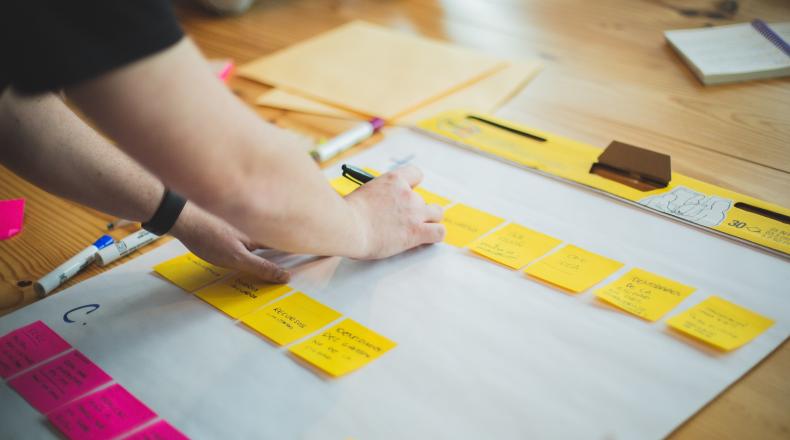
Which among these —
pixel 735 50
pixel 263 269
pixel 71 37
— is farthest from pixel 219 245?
pixel 735 50

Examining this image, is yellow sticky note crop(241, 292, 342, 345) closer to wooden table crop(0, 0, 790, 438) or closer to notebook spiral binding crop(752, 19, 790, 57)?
wooden table crop(0, 0, 790, 438)

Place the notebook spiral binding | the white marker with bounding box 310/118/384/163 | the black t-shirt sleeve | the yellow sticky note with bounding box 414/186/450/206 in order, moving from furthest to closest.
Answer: the notebook spiral binding < the white marker with bounding box 310/118/384/163 < the yellow sticky note with bounding box 414/186/450/206 < the black t-shirt sleeve

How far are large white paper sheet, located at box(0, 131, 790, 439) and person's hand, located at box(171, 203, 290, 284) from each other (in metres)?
0.04

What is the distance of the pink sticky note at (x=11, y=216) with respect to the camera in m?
0.91

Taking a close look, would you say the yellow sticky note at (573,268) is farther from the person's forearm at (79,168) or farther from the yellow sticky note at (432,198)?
the person's forearm at (79,168)

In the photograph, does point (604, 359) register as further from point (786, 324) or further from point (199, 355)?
point (199, 355)

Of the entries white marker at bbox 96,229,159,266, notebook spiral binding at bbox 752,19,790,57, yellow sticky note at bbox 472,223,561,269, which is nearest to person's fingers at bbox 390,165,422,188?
yellow sticky note at bbox 472,223,561,269

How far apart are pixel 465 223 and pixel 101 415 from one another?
0.47 metres

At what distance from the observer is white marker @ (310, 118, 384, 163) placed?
1.01m

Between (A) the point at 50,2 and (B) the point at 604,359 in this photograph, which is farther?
(B) the point at 604,359

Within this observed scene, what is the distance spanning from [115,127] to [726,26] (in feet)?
3.88

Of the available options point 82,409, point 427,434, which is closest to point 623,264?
point 427,434

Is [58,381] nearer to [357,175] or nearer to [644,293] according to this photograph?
[357,175]

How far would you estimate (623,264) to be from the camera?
725mm
